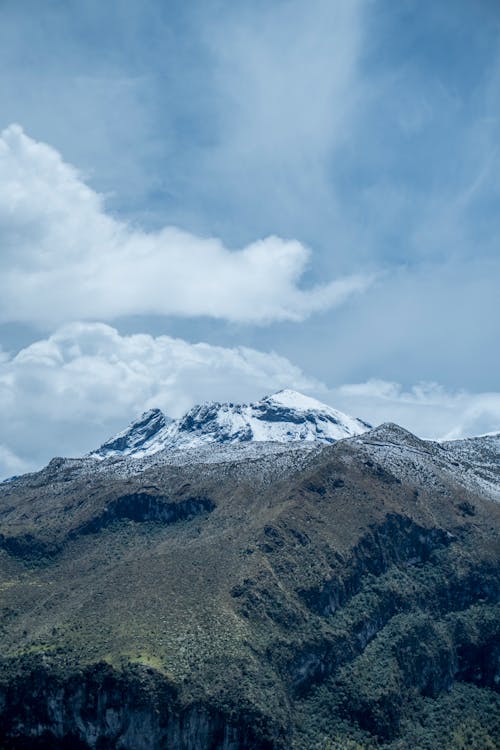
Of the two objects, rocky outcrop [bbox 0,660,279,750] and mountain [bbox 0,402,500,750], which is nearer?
rocky outcrop [bbox 0,660,279,750]

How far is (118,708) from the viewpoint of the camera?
Answer: 139 m

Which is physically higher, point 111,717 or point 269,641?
point 269,641

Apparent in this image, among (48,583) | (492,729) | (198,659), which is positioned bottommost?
(492,729)

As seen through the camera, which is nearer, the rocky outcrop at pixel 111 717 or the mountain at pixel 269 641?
the rocky outcrop at pixel 111 717

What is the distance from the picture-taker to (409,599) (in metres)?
181

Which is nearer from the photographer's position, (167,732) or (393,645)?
(167,732)

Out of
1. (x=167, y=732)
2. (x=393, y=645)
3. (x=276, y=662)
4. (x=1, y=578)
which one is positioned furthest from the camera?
(x=1, y=578)

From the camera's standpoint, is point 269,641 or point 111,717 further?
point 269,641

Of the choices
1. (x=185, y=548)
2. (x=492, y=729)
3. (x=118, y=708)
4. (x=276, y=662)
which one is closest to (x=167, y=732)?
(x=118, y=708)

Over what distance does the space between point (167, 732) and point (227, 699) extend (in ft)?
44.2

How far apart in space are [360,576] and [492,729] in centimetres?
4693

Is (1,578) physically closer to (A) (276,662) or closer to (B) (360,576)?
(A) (276,662)

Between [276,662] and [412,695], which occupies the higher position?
[276,662]

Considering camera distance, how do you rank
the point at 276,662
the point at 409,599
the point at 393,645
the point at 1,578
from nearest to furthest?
the point at 276,662 → the point at 393,645 → the point at 409,599 → the point at 1,578
